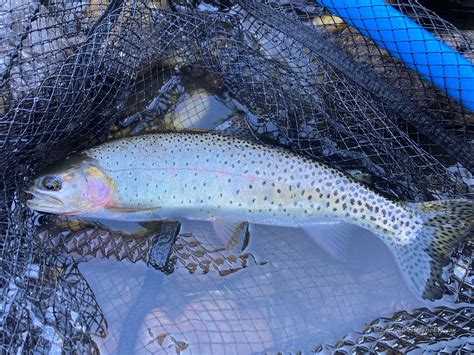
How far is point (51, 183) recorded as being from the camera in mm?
2414

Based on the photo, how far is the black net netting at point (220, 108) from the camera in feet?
7.54

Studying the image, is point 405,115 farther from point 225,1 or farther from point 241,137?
point 225,1

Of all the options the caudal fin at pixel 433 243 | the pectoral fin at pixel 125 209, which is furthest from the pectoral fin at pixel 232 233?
the caudal fin at pixel 433 243

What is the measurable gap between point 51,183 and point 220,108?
1011mm

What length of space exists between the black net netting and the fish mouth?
10 cm

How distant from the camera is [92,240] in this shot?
257 cm

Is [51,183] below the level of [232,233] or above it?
above

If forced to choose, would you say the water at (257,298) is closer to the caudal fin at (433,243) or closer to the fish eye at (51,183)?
the caudal fin at (433,243)

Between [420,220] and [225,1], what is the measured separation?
1630 mm

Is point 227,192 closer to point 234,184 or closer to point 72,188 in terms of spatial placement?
point 234,184

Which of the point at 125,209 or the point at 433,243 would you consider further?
the point at 125,209

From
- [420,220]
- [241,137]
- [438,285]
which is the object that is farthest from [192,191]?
[438,285]

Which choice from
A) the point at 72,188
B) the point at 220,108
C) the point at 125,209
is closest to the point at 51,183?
the point at 72,188

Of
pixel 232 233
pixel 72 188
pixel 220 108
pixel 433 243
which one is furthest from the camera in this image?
pixel 220 108
